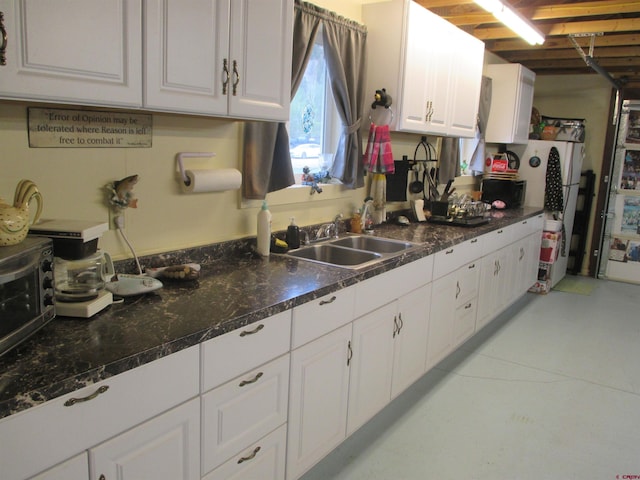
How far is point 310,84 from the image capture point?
10.3 ft

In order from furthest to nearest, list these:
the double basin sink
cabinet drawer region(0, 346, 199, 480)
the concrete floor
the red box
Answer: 1. the red box
2. the double basin sink
3. the concrete floor
4. cabinet drawer region(0, 346, 199, 480)

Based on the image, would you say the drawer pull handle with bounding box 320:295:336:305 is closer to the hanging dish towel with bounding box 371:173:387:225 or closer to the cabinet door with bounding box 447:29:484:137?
the hanging dish towel with bounding box 371:173:387:225

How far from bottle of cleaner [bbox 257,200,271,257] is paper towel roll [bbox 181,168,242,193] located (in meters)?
0.19

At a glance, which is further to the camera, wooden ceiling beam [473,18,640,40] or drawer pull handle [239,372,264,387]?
wooden ceiling beam [473,18,640,40]

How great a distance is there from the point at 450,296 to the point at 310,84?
1.61 metres

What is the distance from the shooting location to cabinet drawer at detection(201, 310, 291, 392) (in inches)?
63.1

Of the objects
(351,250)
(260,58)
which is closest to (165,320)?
(260,58)

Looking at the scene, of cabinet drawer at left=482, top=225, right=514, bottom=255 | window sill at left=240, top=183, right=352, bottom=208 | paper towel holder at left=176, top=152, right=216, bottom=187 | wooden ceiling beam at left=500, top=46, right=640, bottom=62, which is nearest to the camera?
paper towel holder at left=176, top=152, right=216, bottom=187

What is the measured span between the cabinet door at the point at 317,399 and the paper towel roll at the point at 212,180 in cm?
82

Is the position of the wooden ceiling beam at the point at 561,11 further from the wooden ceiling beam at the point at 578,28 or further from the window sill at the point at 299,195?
the window sill at the point at 299,195

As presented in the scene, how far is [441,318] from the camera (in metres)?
3.27

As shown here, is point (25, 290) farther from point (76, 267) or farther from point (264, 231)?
point (264, 231)

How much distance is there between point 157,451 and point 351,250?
5.59 ft

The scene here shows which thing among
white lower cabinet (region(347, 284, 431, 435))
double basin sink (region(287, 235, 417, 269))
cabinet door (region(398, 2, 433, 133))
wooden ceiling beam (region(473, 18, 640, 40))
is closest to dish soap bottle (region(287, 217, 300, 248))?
double basin sink (region(287, 235, 417, 269))
